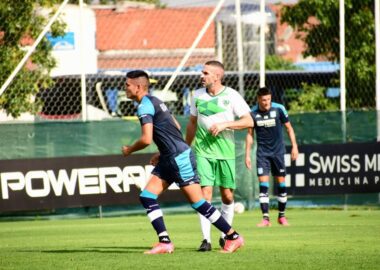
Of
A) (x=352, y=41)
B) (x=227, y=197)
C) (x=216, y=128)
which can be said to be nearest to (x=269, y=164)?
(x=227, y=197)

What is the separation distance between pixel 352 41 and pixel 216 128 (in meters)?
13.9

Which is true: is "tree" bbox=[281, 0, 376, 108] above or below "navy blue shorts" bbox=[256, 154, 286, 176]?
above

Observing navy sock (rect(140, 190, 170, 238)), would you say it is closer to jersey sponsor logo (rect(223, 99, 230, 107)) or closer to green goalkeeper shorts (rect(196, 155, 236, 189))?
green goalkeeper shorts (rect(196, 155, 236, 189))

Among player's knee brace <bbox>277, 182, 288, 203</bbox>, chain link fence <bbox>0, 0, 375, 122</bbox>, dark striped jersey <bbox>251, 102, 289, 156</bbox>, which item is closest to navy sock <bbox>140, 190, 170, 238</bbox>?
chain link fence <bbox>0, 0, 375, 122</bbox>

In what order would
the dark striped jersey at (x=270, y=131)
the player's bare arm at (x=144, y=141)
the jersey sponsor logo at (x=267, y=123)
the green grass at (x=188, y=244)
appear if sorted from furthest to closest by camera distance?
1. the jersey sponsor logo at (x=267, y=123)
2. the dark striped jersey at (x=270, y=131)
3. the player's bare arm at (x=144, y=141)
4. the green grass at (x=188, y=244)

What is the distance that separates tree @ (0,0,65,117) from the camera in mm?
20594

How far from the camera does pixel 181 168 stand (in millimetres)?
11406

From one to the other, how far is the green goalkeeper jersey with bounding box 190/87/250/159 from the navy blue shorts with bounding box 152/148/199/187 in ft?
3.60

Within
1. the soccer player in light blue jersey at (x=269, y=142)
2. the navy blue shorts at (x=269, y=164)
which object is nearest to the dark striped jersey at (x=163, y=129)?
the soccer player in light blue jersey at (x=269, y=142)

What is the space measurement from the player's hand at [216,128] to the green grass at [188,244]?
1361 mm

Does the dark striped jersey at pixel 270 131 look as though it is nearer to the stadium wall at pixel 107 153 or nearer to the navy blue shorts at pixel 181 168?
the stadium wall at pixel 107 153

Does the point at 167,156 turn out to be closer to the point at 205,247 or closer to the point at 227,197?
the point at 205,247

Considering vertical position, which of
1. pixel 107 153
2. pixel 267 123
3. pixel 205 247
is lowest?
pixel 205 247

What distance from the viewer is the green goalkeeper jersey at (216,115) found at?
12.5 metres
